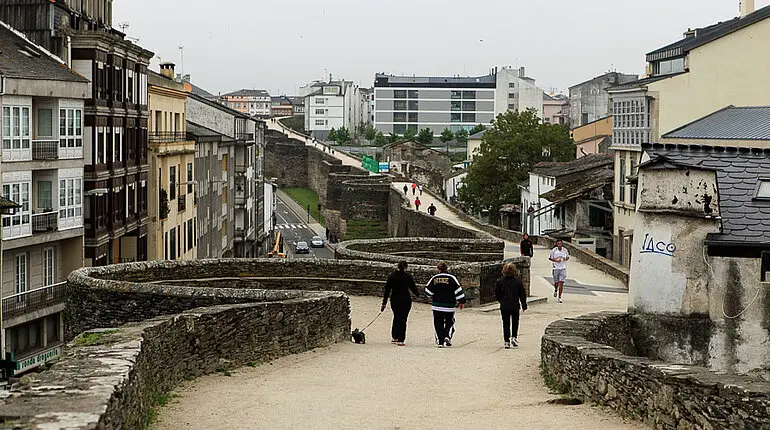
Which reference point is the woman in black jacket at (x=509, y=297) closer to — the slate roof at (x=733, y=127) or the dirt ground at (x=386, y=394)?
the dirt ground at (x=386, y=394)

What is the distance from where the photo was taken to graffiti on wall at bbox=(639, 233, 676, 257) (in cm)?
1532

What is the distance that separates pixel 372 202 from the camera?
74.7 metres

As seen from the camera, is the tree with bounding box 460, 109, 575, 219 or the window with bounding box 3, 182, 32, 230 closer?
the window with bounding box 3, 182, 32, 230

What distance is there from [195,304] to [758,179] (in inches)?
Answer: 303

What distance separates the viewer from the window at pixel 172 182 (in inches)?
1875

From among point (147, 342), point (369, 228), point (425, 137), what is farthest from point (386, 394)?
point (425, 137)

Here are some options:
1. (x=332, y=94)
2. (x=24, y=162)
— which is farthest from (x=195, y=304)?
(x=332, y=94)

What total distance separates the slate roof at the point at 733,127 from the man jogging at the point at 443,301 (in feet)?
37.1

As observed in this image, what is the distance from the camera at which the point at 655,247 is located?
50.7 ft

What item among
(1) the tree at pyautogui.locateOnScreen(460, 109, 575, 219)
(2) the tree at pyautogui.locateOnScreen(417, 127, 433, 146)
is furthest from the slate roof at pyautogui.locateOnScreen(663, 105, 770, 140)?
(2) the tree at pyautogui.locateOnScreen(417, 127, 433, 146)

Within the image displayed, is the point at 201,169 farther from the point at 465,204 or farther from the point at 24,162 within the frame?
the point at 465,204

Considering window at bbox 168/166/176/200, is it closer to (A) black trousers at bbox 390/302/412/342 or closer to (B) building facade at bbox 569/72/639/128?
(A) black trousers at bbox 390/302/412/342

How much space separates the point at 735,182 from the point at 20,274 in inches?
872

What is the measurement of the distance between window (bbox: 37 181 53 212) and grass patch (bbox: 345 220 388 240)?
133ft
